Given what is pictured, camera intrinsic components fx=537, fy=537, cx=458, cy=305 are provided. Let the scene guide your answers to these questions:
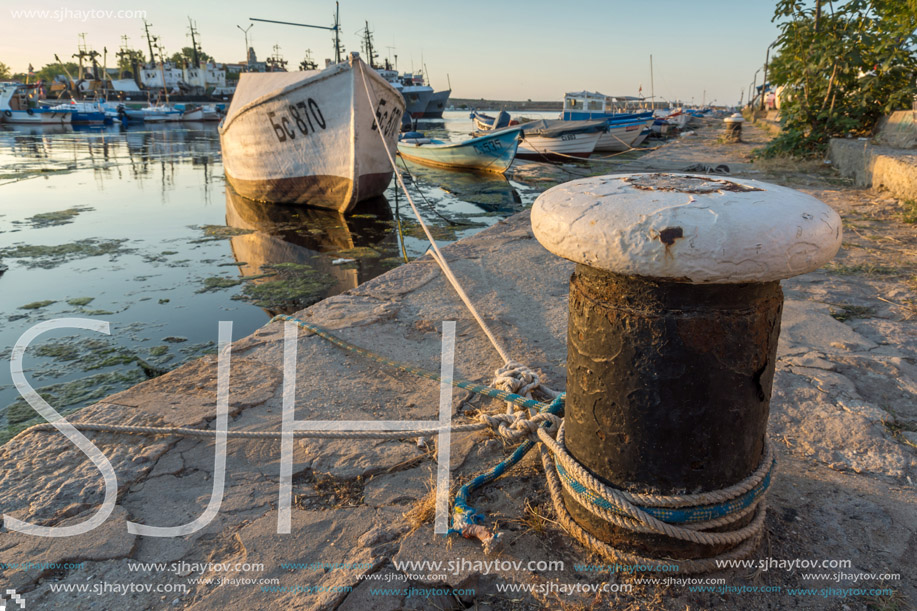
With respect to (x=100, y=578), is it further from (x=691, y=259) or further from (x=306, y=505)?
(x=691, y=259)

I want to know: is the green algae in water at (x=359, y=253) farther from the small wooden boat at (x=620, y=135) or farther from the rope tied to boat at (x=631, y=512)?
the small wooden boat at (x=620, y=135)

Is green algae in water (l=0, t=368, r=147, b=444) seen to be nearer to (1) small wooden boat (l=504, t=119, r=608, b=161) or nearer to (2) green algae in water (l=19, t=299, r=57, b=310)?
(2) green algae in water (l=19, t=299, r=57, b=310)

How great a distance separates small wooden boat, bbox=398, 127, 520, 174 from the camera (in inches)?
547

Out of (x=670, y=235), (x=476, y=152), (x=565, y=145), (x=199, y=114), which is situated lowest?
(x=670, y=235)

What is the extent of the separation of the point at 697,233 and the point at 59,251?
791 cm

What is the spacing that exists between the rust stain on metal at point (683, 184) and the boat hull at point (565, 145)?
1526 centimetres

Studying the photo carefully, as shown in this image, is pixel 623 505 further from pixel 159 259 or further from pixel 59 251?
pixel 59 251

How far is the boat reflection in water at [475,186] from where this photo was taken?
1054 cm

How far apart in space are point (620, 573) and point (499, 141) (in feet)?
44.3

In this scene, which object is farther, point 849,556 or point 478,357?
point 478,357

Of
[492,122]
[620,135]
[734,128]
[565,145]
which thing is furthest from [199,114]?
[734,128]

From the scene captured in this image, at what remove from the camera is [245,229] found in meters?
8.41

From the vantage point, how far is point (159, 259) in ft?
21.8

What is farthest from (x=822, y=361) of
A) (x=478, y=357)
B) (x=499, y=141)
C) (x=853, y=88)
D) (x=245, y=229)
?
(x=499, y=141)
